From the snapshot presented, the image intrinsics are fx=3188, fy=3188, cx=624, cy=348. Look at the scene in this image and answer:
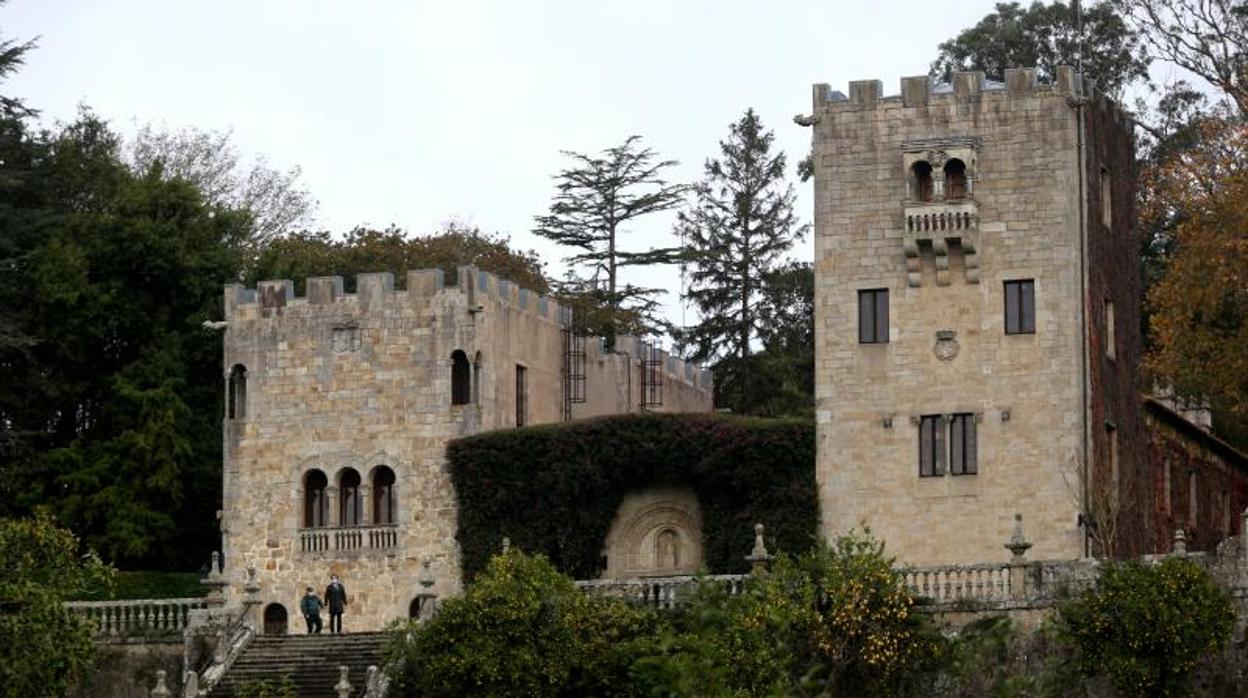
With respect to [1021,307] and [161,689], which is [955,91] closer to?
[1021,307]

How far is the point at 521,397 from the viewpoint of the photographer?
63.5 meters

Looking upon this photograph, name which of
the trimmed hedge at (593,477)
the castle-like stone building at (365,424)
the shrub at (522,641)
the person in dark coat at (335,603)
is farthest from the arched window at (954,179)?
the person in dark coat at (335,603)

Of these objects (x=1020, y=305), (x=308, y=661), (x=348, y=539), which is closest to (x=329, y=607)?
(x=348, y=539)

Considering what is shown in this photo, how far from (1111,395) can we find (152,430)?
66.5 feet

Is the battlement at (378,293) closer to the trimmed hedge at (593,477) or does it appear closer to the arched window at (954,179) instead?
the trimmed hedge at (593,477)

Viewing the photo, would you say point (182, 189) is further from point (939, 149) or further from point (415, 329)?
point (939, 149)

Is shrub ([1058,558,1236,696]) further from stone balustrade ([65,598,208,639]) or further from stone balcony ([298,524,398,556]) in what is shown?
stone balustrade ([65,598,208,639])

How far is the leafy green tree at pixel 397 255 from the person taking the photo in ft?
247

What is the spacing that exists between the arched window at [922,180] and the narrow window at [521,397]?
944 cm

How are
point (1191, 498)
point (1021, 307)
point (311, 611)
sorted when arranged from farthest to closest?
point (1191, 498) < point (311, 611) < point (1021, 307)

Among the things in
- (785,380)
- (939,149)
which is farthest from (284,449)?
(785,380)

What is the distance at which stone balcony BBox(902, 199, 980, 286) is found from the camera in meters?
57.7

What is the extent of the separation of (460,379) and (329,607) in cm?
565

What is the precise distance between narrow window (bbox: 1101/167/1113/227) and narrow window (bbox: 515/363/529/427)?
1200 cm
